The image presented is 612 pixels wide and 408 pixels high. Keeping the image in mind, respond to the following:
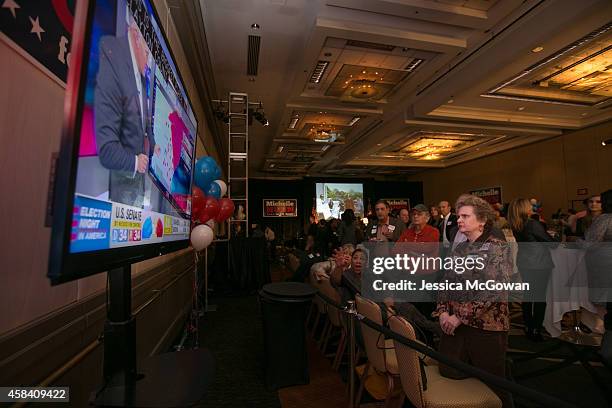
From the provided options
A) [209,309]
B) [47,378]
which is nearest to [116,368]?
[47,378]

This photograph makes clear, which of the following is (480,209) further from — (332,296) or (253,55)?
(253,55)

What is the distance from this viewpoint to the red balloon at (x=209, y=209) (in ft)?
10.3

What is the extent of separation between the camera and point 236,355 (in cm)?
307

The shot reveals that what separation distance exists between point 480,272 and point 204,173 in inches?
101

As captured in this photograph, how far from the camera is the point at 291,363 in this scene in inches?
97.8

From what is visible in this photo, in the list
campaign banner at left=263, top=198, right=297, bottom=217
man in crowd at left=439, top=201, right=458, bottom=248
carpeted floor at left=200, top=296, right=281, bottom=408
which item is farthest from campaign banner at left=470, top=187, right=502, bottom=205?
carpeted floor at left=200, top=296, right=281, bottom=408

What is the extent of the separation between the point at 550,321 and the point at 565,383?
1004mm

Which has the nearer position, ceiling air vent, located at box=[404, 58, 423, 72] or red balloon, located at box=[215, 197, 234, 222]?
red balloon, located at box=[215, 197, 234, 222]

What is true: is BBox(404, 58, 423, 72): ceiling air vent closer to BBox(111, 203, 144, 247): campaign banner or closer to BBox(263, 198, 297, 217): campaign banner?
BBox(111, 203, 144, 247): campaign banner

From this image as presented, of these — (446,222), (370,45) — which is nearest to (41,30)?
(370,45)

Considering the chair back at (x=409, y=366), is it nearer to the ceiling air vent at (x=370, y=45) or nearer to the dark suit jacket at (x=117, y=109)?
the dark suit jacket at (x=117, y=109)

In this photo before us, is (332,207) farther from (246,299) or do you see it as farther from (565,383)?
(565,383)

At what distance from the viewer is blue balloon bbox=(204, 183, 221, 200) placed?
3.36m

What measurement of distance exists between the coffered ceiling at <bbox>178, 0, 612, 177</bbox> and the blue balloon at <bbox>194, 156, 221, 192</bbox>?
68.8 inches
